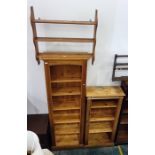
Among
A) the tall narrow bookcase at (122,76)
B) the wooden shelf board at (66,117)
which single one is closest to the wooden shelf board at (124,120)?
the tall narrow bookcase at (122,76)

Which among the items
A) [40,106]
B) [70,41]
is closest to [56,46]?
[70,41]

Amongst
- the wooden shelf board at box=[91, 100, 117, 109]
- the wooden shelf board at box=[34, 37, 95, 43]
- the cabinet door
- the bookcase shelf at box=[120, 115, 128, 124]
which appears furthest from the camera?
the bookcase shelf at box=[120, 115, 128, 124]

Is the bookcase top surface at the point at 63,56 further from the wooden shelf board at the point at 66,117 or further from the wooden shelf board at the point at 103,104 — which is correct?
the wooden shelf board at the point at 66,117

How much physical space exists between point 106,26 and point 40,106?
1539 mm

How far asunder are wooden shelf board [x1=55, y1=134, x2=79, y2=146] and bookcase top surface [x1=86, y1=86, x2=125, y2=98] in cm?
84

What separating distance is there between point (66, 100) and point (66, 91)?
223mm

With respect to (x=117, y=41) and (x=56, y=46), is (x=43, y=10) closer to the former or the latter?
(x=56, y=46)

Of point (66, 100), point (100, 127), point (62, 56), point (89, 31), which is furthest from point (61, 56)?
point (100, 127)

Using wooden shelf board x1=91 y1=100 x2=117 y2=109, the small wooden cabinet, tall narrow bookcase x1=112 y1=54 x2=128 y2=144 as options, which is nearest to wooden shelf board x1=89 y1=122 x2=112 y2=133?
the small wooden cabinet

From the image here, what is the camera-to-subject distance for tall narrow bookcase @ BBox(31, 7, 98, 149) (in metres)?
1.92

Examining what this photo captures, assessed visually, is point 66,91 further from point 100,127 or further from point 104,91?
point 100,127

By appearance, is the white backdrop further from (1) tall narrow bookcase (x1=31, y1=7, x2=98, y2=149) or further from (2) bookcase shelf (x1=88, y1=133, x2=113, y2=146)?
(2) bookcase shelf (x1=88, y1=133, x2=113, y2=146)

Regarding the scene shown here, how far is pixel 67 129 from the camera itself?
2.55 meters

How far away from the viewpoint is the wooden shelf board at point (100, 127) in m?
2.53
